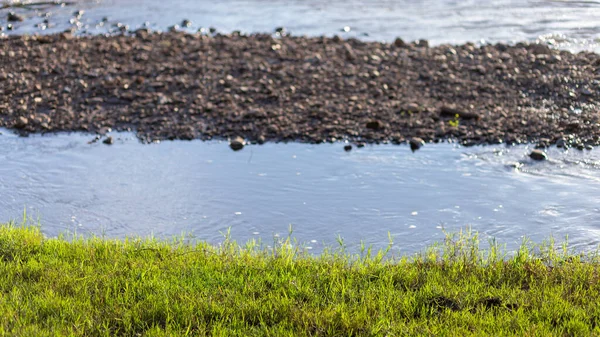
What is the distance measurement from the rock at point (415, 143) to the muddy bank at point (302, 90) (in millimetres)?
194

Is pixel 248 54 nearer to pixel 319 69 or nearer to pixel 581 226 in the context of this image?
pixel 319 69

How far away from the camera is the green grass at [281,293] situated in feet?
18.2

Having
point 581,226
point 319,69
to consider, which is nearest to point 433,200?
point 581,226

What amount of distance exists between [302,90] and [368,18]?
26.3ft

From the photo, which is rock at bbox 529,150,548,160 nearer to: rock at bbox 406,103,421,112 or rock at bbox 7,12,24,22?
rock at bbox 406,103,421,112

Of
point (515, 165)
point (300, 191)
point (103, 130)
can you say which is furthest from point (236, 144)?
point (515, 165)

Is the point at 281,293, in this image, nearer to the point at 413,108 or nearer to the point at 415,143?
the point at 415,143

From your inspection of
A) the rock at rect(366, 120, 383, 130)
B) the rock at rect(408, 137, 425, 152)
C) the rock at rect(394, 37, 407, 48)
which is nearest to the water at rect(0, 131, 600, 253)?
the rock at rect(408, 137, 425, 152)

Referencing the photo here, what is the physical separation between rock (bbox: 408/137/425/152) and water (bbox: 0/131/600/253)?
4.7 inches

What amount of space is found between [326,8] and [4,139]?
12.7 meters

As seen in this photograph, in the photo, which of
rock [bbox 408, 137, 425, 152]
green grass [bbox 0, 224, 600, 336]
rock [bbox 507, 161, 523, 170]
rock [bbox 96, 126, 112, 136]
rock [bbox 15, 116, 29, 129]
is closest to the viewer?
green grass [bbox 0, 224, 600, 336]

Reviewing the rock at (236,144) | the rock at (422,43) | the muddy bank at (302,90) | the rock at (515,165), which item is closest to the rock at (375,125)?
the muddy bank at (302,90)

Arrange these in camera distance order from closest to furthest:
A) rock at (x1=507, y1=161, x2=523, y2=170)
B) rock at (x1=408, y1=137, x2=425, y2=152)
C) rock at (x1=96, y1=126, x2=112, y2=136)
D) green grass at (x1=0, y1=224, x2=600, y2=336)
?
green grass at (x1=0, y1=224, x2=600, y2=336) < rock at (x1=507, y1=161, x2=523, y2=170) < rock at (x1=408, y1=137, x2=425, y2=152) < rock at (x1=96, y1=126, x2=112, y2=136)

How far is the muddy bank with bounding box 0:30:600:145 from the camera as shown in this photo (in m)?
12.3
